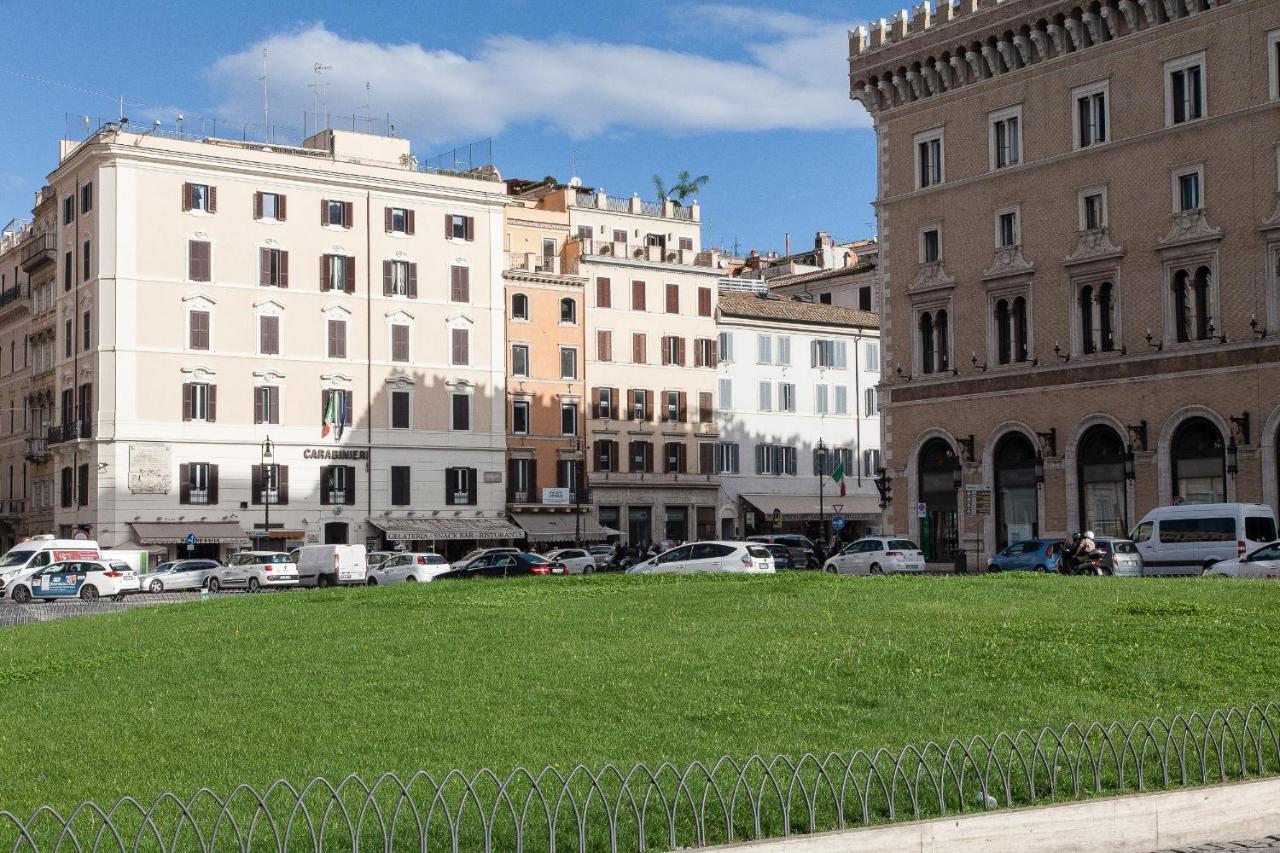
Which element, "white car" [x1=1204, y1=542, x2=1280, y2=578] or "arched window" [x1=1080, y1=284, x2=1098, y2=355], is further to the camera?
"arched window" [x1=1080, y1=284, x2=1098, y2=355]

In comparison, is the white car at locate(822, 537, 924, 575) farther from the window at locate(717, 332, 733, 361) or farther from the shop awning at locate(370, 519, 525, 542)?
the window at locate(717, 332, 733, 361)

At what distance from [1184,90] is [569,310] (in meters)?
40.1

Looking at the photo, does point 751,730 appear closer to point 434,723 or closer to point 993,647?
point 434,723

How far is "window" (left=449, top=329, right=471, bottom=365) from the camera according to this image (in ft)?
278

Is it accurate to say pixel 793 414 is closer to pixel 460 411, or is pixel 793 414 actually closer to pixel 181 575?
pixel 460 411

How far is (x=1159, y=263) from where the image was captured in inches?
2286

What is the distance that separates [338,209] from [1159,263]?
40.2 metres

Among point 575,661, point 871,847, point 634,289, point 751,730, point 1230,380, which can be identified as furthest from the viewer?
point 634,289

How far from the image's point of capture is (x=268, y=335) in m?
79.6

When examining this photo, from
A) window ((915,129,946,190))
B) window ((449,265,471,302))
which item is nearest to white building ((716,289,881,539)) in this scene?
window ((449,265,471,302))

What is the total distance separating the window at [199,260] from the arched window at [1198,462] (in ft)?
144

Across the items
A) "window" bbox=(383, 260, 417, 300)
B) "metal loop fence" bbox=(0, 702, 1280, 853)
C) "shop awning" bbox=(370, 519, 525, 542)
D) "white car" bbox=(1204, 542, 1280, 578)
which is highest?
"window" bbox=(383, 260, 417, 300)

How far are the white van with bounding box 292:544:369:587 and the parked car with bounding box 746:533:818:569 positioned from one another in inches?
641

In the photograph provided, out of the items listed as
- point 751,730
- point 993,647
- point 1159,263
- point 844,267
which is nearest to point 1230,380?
point 1159,263
